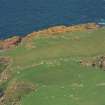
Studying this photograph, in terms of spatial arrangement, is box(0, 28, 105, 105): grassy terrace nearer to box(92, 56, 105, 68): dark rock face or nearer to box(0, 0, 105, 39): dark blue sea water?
box(92, 56, 105, 68): dark rock face

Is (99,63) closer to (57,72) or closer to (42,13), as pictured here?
(57,72)

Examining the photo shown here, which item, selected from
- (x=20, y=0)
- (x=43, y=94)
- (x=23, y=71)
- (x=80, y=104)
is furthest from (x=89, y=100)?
(x=20, y=0)

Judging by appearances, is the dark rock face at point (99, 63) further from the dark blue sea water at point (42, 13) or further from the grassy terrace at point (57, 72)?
the dark blue sea water at point (42, 13)

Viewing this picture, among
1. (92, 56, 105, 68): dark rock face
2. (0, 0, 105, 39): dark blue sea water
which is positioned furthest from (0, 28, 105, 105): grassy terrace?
(0, 0, 105, 39): dark blue sea water

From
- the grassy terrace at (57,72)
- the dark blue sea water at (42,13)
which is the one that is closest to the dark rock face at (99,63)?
the grassy terrace at (57,72)

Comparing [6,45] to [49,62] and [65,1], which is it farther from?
[65,1]

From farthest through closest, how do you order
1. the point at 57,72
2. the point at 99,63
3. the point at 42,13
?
the point at 42,13 → the point at 99,63 → the point at 57,72

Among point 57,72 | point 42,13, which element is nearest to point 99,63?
point 57,72

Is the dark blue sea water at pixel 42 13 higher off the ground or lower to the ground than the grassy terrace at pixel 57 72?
higher
